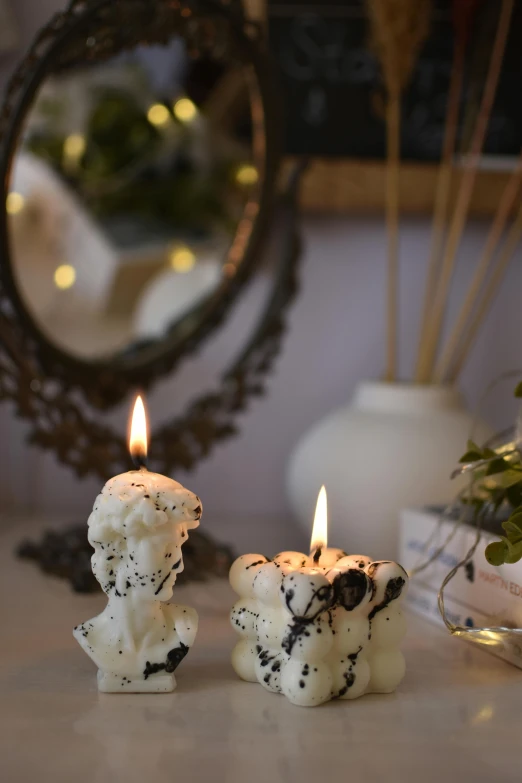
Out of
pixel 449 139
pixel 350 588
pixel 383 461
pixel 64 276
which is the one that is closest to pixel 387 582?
pixel 350 588

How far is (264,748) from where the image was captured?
1.46 ft

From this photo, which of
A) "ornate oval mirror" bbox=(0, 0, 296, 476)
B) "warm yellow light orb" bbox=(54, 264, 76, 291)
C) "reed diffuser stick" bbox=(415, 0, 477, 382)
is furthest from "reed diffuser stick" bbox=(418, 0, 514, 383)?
"warm yellow light orb" bbox=(54, 264, 76, 291)

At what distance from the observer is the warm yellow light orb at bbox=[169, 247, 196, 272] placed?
37.0 inches


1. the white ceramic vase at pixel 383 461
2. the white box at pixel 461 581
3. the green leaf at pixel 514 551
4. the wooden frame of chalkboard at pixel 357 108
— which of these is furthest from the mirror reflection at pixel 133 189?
the green leaf at pixel 514 551

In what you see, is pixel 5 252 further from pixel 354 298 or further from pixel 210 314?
pixel 354 298

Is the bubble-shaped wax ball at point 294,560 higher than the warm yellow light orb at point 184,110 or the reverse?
the reverse

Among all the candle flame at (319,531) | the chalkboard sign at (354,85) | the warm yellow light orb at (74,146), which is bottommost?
the candle flame at (319,531)

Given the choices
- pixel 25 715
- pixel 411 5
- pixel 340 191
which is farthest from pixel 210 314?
pixel 25 715

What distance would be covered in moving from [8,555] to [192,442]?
0.67ft

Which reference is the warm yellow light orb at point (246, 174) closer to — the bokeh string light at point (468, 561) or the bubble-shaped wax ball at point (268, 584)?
the bokeh string light at point (468, 561)

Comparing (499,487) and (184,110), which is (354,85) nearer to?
(184,110)

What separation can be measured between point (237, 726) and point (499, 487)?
0.28 meters

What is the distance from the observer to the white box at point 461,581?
58 cm

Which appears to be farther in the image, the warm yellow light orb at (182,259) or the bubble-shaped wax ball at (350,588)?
the warm yellow light orb at (182,259)
